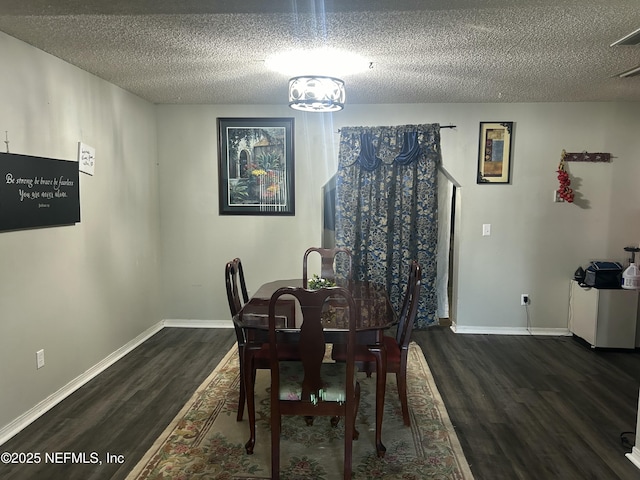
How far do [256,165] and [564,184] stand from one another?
314cm

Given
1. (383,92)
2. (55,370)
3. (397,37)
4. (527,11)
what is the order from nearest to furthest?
(527,11) → (397,37) → (55,370) → (383,92)

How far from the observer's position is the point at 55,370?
119 inches

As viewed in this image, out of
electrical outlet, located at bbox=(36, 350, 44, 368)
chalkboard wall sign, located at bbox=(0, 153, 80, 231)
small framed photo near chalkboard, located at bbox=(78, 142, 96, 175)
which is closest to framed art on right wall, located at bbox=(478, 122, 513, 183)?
small framed photo near chalkboard, located at bbox=(78, 142, 96, 175)

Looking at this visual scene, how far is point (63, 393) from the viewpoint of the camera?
3096mm

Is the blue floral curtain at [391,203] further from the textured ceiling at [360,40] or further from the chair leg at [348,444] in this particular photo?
the chair leg at [348,444]

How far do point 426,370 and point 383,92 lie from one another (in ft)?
8.17

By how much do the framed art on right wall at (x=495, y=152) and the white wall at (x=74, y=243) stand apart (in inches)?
136

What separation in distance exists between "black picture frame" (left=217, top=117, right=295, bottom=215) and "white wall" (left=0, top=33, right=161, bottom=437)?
2.55 feet

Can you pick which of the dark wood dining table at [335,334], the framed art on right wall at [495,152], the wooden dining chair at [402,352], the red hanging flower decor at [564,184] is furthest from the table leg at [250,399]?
the red hanging flower decor at [564,184]

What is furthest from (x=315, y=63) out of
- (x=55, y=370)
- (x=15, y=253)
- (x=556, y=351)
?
(x=556, y=351)

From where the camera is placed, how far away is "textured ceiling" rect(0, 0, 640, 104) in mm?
2139

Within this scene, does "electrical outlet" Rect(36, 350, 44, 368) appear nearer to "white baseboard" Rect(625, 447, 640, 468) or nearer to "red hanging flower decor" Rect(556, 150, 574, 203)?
"white baseboard" Rect(625, 447, 640, 468)

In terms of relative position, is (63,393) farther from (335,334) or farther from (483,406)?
(483,406)

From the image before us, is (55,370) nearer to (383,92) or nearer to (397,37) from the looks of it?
(397,37)
